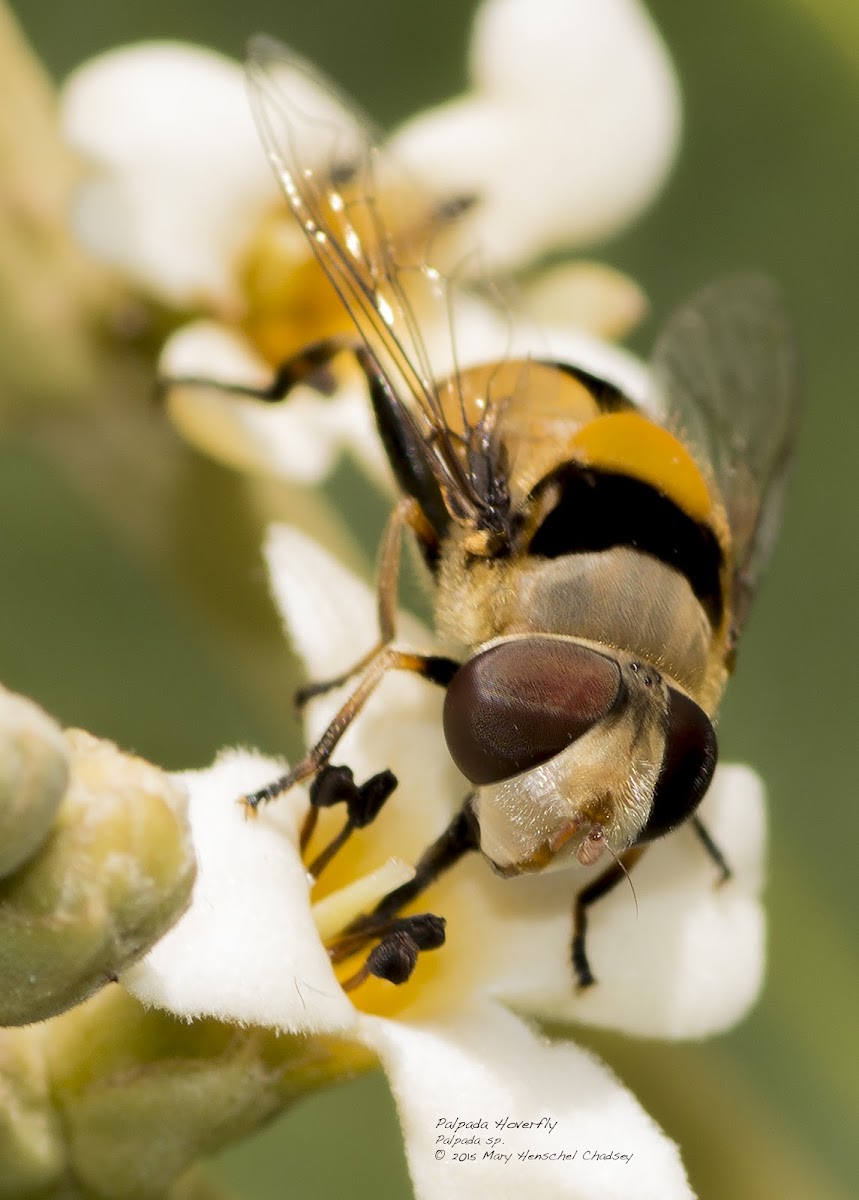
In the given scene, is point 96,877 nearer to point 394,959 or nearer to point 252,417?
point 394,959

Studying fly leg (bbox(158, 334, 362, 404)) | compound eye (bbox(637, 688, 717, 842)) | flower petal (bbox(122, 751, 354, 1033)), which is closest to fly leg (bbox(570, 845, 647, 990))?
compound eye (bbox(637, 688, 717, 842))

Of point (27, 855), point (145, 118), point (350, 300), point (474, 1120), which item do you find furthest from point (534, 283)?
point (27, 855)

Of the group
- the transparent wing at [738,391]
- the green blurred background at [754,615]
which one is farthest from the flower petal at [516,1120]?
the transparent wing at [738,391]

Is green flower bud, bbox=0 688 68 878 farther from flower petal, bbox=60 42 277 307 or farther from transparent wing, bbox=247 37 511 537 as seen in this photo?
flower petal, bbox=60 42 277 307

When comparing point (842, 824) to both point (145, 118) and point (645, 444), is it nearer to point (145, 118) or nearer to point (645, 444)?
point (645, 444)

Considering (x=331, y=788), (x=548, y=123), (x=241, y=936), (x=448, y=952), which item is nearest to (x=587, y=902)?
(x=448, y=952)
